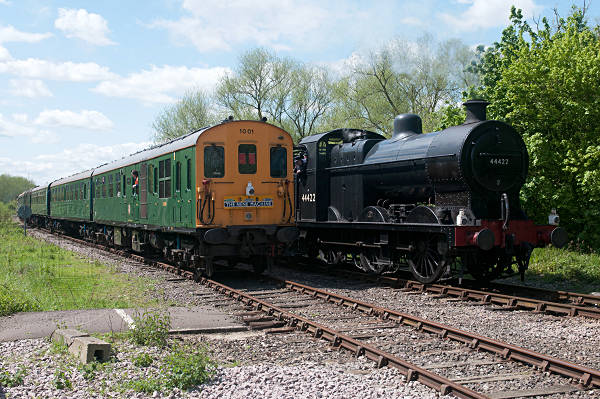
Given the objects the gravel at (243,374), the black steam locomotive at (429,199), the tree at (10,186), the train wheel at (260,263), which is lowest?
the gravel at (243,374)

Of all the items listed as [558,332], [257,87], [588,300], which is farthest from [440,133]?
[257,87]

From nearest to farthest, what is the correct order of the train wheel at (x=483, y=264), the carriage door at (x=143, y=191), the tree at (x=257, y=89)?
1. the train wheel at (x=483, y=264)
2. the carriage door at (x=143, y=191)
3. the tree at (x=257, y=89)

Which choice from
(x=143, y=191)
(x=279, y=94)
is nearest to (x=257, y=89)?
(x=279, y=94)

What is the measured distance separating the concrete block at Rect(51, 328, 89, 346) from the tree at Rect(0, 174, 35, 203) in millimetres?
122896

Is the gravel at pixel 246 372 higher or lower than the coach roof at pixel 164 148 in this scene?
lower

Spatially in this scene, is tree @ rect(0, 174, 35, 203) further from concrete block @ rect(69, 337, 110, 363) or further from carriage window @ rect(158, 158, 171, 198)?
concrete block @ rect(69, 337, 110, 363)

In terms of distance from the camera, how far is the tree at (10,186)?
11900 cm

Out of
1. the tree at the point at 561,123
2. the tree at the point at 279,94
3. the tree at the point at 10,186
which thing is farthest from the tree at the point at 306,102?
the tree at the point at 10,186

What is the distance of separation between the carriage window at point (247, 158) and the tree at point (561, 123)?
25.6 feet

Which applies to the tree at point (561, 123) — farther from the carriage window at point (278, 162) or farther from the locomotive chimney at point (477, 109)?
the carriage window at point (278, 162)

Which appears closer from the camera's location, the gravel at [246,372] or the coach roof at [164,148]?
the gravel at [246,372]

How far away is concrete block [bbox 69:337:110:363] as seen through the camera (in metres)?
6.11

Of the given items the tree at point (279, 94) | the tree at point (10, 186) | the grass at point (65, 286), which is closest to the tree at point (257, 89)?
the tree at point (279, 94)

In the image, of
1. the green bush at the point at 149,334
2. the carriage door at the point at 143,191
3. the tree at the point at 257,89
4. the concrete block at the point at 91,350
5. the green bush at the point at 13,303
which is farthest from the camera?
the tree at the point at 257,89
